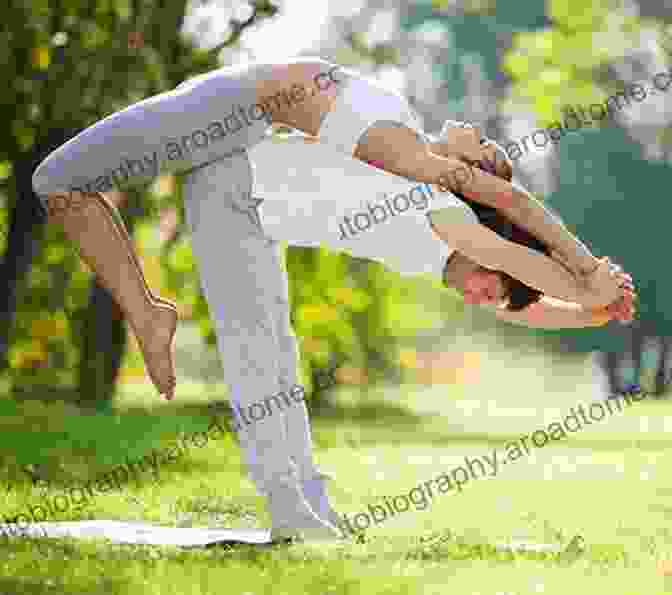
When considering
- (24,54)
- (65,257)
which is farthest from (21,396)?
(24,54)

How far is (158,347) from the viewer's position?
20.1 ft

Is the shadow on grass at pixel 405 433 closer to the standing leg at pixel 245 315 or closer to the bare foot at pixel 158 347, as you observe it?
the standing leg at pixel 245 315

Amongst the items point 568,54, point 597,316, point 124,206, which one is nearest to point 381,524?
point 597,316

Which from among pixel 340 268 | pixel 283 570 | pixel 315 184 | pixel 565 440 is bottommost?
pixel 340 268

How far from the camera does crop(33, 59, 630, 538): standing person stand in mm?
5879

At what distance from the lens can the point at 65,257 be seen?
2267 cm

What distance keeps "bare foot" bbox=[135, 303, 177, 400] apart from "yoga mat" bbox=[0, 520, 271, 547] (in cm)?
78

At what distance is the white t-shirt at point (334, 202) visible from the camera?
20.4 feet

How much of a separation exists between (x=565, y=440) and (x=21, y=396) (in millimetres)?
10421

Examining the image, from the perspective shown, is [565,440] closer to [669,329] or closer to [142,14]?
[142,14]

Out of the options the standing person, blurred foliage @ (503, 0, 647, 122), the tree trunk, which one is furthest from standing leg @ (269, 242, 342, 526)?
blurred foliage @ (503, 0, 647, 122)

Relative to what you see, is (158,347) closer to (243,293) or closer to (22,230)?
(243,293)

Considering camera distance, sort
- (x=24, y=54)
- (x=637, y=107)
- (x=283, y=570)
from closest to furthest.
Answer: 1. (x=283, y=570)
2. (x=24, y=54)
3. (x=637, y=107)

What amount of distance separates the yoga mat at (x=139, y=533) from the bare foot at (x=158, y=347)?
78 cm
